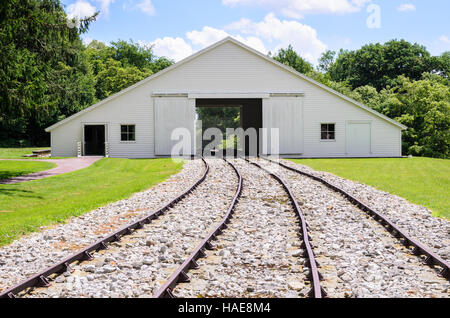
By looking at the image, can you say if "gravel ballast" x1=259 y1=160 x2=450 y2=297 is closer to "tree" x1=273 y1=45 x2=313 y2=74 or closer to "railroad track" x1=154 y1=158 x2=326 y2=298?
"railroad track" x1=154 y1=158 x2=326 y2=298

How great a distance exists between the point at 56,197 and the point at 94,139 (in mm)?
17999

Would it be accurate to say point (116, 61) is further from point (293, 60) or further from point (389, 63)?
point (389, 63)

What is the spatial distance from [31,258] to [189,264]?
227 cm

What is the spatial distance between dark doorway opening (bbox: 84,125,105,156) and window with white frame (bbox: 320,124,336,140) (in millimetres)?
14488

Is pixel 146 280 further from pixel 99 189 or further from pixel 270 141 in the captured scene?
pixel 270 141

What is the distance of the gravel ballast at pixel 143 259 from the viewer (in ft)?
16.2

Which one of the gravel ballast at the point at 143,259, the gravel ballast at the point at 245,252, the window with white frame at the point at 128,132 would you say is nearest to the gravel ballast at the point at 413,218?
the gravel ballast at the point at 245,252

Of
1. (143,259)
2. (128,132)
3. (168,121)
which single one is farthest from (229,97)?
(143,259)

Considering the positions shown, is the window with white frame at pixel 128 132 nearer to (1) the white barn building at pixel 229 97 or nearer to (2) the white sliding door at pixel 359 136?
(1) the white barn building at pixel 229 97

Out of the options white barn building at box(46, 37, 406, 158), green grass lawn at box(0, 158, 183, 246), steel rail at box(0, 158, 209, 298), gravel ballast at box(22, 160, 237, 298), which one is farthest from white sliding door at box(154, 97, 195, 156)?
steel rail at box(0, 158, 209, 298)

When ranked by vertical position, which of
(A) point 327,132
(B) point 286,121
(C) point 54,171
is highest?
(B) point 286,121

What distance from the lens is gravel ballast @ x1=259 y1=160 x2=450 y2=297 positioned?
16.2 feet

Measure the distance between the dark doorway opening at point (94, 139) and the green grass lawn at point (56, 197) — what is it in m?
9.62

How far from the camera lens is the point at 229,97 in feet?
99.7
